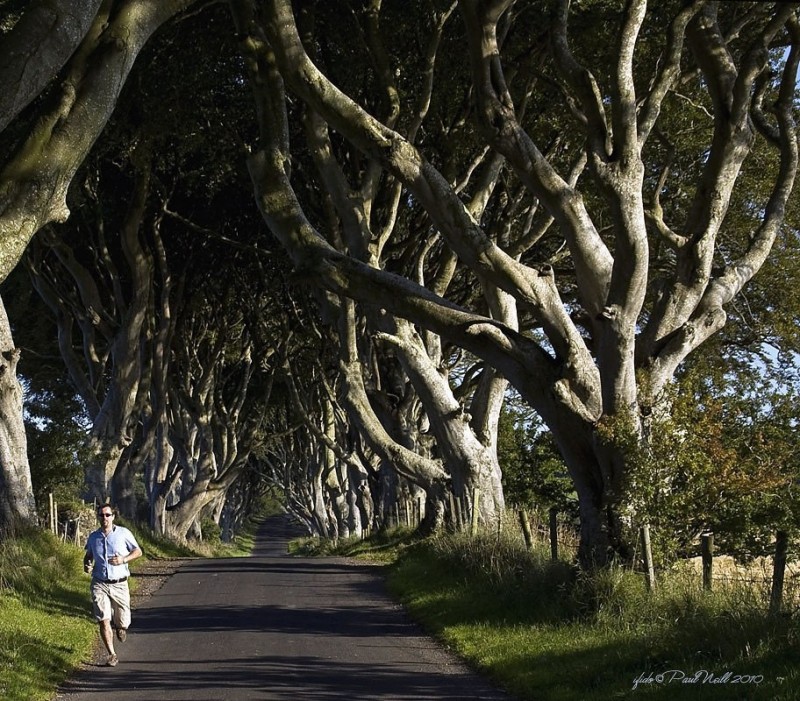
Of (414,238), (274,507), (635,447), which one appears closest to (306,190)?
(414,238)

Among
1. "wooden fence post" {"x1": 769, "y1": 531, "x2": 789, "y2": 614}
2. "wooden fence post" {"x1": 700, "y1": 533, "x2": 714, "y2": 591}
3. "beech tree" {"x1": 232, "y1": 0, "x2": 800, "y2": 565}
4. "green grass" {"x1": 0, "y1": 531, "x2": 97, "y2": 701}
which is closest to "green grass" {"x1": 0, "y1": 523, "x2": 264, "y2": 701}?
"green grass" {"x1": 0, "y1": 531, "x2": 97, "y2": 701}

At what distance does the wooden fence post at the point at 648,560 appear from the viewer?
36.1ft

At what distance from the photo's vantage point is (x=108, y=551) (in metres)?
11.7

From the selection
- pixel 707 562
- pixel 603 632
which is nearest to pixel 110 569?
pixel 603 632

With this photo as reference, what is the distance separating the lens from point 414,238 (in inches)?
893

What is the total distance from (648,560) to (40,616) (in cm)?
715

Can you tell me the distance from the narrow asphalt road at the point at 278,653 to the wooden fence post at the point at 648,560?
81.5 inches

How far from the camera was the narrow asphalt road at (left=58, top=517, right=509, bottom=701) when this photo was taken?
945cm

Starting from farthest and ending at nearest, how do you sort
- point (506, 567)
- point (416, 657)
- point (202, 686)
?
point (506, 567) → point (416, 657) → point (202, 686)

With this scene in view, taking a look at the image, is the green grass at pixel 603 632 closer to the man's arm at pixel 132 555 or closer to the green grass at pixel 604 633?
the green grass at pixel 604 633

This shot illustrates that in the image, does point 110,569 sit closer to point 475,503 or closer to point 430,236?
point 475,503

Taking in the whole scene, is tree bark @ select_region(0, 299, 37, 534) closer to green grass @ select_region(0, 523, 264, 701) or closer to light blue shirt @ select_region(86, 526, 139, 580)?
green grass @ select_region(0, 523, 264, 701)

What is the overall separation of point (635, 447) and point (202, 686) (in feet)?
16.3

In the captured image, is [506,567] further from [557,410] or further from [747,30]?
[747,30]
